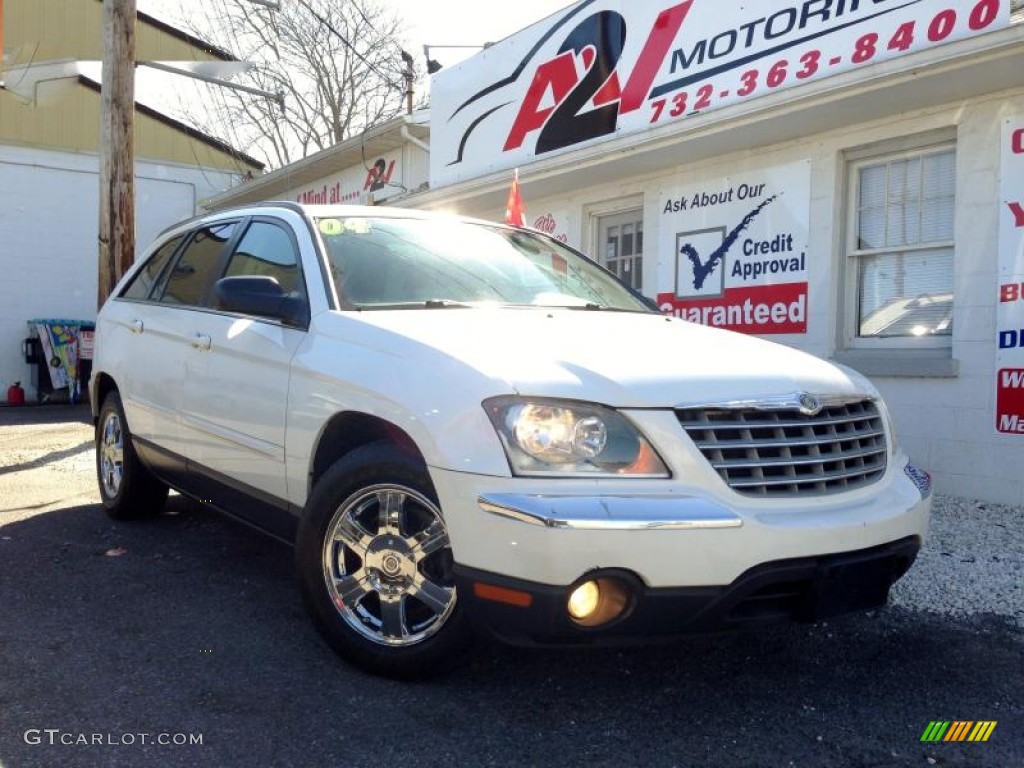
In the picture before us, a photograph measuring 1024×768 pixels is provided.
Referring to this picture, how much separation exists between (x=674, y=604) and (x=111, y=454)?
4.16m

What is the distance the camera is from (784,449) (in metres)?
2.86

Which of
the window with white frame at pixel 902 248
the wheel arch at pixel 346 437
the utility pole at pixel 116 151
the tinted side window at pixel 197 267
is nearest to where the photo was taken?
the wheel arch at pixel 346 437

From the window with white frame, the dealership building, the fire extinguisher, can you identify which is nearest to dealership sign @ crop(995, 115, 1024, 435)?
the dealership building

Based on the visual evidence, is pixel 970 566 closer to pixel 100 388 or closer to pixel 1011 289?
pixel 1011 289

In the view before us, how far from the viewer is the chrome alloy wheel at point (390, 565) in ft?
9.75

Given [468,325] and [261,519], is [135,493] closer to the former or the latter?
[261,519]

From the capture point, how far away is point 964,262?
6.20 m

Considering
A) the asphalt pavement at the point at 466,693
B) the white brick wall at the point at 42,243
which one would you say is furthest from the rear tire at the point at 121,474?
the white brick wall at the point at 42,243

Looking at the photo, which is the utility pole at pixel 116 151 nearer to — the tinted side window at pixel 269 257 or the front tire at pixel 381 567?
the tinted side window at pixel 269 257

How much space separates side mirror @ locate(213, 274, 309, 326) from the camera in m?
3.59

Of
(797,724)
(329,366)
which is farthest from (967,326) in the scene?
(329,366)

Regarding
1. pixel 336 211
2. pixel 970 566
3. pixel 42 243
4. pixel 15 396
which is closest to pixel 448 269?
pixel 336 211

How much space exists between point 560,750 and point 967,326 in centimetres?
479

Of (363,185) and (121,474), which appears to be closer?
(121,474)
